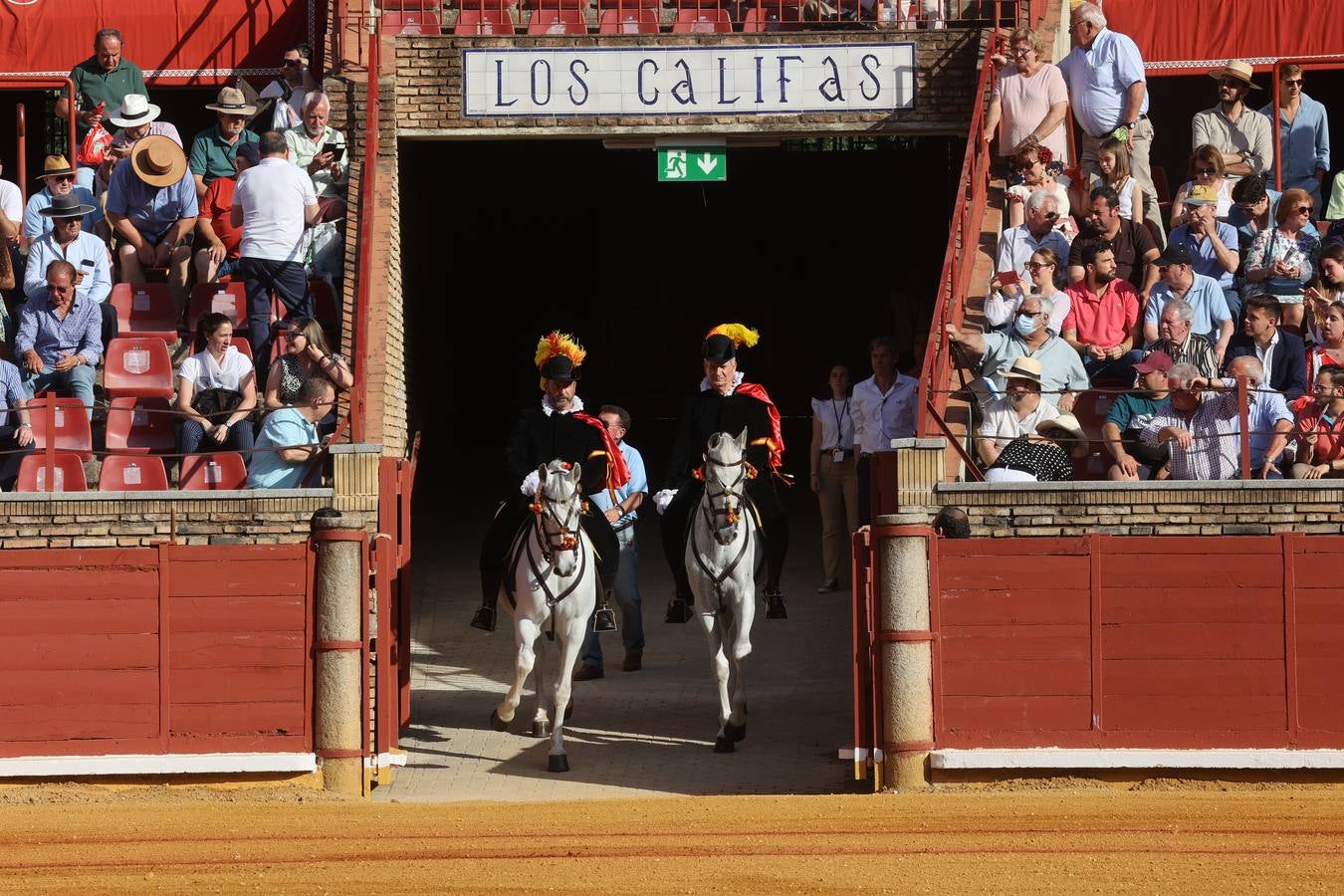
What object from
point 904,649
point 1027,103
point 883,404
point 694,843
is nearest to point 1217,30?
point 1027,103

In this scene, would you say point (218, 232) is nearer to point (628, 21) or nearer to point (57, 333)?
point (57, 333)

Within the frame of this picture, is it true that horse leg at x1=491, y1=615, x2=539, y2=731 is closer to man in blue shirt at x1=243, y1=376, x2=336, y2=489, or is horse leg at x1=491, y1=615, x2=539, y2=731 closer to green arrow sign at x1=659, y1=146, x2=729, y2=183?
man in blue shirt at x1=243, y1=376, x2=336, y2=489

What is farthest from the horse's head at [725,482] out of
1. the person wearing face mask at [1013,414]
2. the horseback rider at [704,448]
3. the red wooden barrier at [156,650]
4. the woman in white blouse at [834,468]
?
the woman in white blouse at [834,468]

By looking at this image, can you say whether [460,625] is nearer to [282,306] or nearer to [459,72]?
[282,306]

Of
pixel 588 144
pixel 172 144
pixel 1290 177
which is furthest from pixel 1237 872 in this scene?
pixel 588 144

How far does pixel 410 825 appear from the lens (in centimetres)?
1166

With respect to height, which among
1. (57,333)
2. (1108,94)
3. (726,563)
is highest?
(1108,94)

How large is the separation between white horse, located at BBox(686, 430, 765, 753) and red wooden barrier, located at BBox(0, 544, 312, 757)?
261 cm

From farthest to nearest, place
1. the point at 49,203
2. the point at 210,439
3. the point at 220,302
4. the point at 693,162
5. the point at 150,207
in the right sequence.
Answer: the point at 693,162
the point at 49,203
the point at 150,207
the point at 220,302
the point at 210,439

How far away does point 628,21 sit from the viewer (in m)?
18.5

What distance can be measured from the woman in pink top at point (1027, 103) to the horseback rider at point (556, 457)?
4697 millimetres

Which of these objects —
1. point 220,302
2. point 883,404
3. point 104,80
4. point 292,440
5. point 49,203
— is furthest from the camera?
point 104,80

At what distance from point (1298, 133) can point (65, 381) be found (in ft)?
34.7

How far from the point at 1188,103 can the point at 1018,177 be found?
20.4 ft
